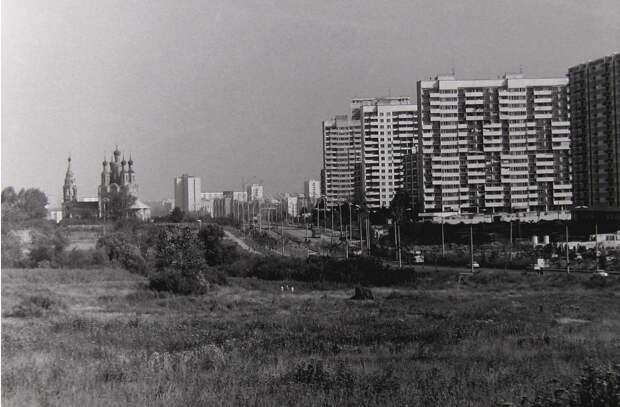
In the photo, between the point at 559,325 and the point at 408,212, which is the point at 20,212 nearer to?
the point at 559,325

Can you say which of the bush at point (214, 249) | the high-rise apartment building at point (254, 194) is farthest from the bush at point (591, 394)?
the high-rise apartment building at point (254, 194)

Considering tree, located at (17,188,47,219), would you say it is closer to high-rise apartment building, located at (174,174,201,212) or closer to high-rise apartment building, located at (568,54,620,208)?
high-rise apartment building, located at (568,54,620,208)

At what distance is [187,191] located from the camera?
155m

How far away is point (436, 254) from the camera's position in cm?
4462

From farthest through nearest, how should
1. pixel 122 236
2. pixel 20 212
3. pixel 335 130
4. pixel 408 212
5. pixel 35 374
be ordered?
pixel 335 130 < pixel 408 212 < pixel 122 236 < pixel 20 212 < pixel 35 374

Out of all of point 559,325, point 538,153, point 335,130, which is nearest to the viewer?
point 559,325

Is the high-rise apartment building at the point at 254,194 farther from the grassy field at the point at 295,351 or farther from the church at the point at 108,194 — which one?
the grassy field at the point at 295,351

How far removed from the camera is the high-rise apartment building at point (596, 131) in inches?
2399

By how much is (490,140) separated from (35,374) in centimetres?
7240

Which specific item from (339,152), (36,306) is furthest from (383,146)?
(36,306)

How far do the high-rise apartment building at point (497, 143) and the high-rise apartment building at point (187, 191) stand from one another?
89.3m

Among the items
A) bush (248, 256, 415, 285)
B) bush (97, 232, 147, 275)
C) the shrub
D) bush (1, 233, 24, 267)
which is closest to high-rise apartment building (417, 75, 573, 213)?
bush (248, 256, 415, 285)

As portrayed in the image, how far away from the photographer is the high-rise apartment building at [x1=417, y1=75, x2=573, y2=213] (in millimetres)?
73125

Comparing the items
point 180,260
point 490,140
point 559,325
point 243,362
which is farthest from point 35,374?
point 490,140
